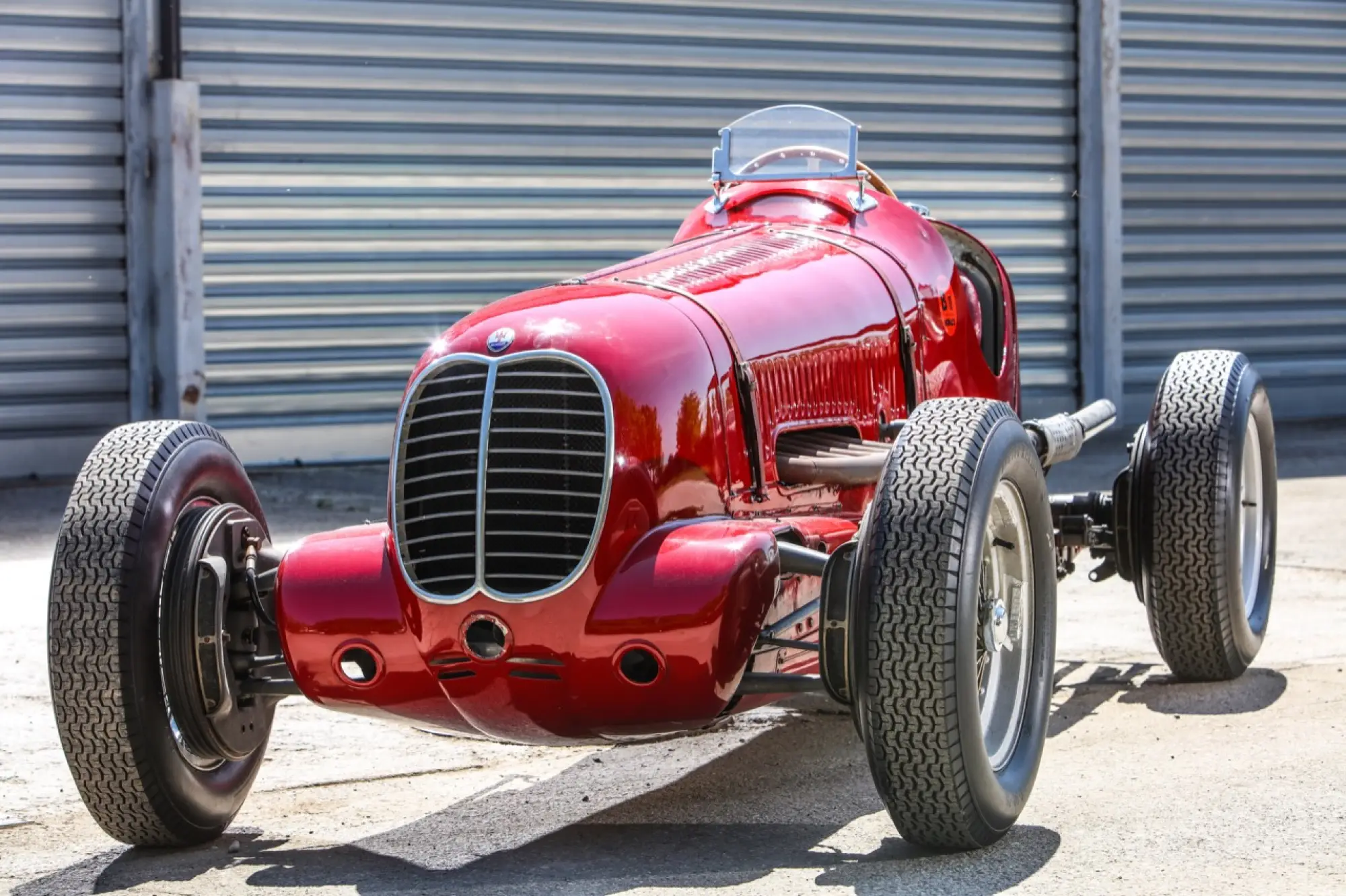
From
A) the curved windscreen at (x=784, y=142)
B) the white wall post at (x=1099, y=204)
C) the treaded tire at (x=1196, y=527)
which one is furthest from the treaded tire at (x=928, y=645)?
the white wall post at (x=1099, y=204)

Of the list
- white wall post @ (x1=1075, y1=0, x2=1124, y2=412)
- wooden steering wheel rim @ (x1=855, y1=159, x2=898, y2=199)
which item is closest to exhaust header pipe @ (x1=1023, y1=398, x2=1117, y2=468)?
wooden steering wheel rim @ (x1=855, y1=159, x2=898, y2=199)

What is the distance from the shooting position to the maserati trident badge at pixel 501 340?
4.70 meters

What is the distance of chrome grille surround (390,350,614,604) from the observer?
14.8 feet

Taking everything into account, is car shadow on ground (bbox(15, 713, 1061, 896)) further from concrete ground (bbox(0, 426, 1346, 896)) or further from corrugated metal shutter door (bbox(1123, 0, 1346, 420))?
corrugated metal shutter door (bbox(1123, 0, 1346, 420))

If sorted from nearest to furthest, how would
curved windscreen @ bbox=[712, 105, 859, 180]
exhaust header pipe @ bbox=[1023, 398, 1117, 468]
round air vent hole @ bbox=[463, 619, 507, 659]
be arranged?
round air vent hole @ bbox=[463, 619, 507, 659]
exhaust header pipe @ bbox=[1023, 398, 1117, 468]
curved windscreen @ bbox=[712, 105, 859, 180]

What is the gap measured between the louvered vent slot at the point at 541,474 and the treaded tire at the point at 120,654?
0.89 meters

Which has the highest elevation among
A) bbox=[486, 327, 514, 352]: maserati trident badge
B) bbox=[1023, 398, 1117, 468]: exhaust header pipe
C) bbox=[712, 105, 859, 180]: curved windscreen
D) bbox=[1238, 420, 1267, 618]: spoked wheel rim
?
bbox=[712, 105, 859, 180]: curved windscreen

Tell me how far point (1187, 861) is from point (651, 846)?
1281 millimetres

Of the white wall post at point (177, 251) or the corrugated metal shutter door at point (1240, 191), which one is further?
the corrugated metal shutter door at point (1240, 191)

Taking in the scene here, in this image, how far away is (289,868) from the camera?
15.4 feet

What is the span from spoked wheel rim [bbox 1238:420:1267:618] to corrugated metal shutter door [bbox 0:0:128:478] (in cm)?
733

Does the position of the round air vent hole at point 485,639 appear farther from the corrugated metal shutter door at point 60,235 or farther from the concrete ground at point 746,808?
the corrugated metal shutter door at point 60,235

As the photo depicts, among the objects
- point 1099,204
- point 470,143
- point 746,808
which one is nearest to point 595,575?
point 746,808

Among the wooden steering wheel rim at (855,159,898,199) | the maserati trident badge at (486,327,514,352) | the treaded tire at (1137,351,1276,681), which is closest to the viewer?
the maserati trident badge at (486,327,514,352)
